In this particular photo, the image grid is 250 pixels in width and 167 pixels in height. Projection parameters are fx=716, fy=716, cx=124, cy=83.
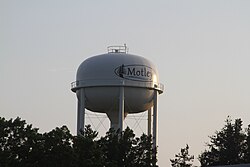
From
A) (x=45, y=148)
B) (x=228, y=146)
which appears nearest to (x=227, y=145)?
(x=228, y=146)

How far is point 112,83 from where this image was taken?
2180 inches

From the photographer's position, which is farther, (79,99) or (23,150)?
(79,99)

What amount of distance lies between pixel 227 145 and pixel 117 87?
1572cm

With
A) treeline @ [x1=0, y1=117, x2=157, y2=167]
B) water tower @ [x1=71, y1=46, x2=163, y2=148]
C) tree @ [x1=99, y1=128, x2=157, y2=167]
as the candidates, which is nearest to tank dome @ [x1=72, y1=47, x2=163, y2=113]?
water tower @ [x1=71, y1=46, x2=163, y2=148]

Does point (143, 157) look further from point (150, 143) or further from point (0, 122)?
point (0, 122)

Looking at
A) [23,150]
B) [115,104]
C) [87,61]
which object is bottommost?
[23,150]

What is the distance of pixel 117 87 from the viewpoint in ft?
182

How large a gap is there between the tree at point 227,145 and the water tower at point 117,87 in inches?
428

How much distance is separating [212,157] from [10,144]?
88.3 ft

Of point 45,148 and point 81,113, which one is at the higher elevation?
point 81,113

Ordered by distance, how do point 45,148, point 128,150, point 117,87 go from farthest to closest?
point 117,87 < point 128,150 < point 45,148

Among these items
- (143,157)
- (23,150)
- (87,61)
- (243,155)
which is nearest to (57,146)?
(23,150)

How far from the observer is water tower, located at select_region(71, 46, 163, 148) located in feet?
182

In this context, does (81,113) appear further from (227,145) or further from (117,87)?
(227,145)
